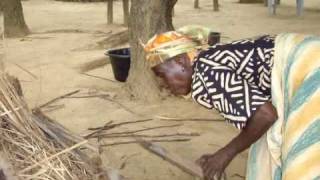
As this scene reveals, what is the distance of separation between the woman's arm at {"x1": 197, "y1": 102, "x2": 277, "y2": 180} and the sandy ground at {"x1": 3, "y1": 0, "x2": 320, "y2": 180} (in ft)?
3.70

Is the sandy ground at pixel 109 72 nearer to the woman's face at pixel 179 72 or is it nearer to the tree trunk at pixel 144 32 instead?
the tree trunk at pixel 144 32

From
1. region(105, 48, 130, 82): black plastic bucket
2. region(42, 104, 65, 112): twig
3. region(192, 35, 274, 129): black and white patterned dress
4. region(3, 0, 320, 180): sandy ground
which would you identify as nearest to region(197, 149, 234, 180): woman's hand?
region(192, 35, 274, 129): black and white patterned dress

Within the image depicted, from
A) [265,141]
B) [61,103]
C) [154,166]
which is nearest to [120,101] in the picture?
[61,103]

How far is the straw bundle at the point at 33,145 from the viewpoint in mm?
1635

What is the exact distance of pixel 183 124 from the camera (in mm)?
4129

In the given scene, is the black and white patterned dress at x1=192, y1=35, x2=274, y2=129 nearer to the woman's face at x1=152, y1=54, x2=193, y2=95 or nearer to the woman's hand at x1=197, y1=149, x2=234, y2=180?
the woman's face at x1=152, y1=54, x2=193, y2=95

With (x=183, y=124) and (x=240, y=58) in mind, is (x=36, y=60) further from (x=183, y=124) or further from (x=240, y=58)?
(x=240, y=58)

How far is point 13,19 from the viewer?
27.5 feet

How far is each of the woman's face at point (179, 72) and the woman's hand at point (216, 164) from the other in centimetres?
24

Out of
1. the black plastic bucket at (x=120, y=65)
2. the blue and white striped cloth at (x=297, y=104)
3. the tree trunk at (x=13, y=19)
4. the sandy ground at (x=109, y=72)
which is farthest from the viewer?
the tree trunk at (x=13, y=19)

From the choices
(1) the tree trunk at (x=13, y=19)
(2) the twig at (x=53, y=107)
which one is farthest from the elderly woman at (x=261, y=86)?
→ (1) the tree trunk at (x=13, y=19)

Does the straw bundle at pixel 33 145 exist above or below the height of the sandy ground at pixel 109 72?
above

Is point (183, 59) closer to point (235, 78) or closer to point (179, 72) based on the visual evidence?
point (179, 72)

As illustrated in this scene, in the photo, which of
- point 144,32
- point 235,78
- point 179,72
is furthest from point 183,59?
point 144,32
